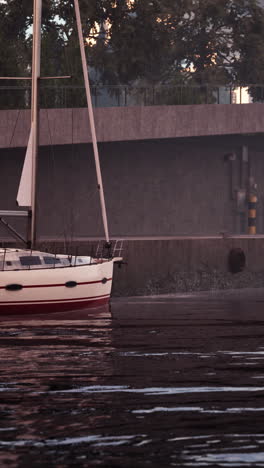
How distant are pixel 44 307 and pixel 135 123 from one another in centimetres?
1594

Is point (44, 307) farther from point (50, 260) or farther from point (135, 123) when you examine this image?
point (135, 123)

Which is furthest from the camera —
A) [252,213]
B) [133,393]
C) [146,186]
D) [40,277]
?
[252,213]

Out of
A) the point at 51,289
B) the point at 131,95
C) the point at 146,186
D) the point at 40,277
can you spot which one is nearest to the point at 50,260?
the point at 40,277

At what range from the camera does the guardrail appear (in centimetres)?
4328

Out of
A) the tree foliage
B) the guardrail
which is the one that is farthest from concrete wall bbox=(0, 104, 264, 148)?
the tree foliage

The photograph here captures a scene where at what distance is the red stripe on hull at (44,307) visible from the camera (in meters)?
28.8

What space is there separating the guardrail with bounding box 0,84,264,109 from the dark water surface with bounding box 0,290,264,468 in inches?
729

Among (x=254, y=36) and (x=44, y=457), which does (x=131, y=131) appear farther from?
(x=44, y=457)

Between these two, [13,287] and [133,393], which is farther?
[13,287]

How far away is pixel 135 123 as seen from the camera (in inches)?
1716

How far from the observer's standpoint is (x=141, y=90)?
153 ft

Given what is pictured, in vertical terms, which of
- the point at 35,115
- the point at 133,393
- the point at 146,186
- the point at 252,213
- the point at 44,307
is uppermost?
the point at 35,115

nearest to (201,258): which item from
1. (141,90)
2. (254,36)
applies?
(141,90)

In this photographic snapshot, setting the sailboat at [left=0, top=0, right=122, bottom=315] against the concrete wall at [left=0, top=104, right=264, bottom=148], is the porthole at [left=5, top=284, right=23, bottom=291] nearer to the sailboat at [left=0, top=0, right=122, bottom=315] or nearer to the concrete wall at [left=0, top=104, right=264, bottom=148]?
the sailboat at [left=0, top=0, right=122, bottom=315]
